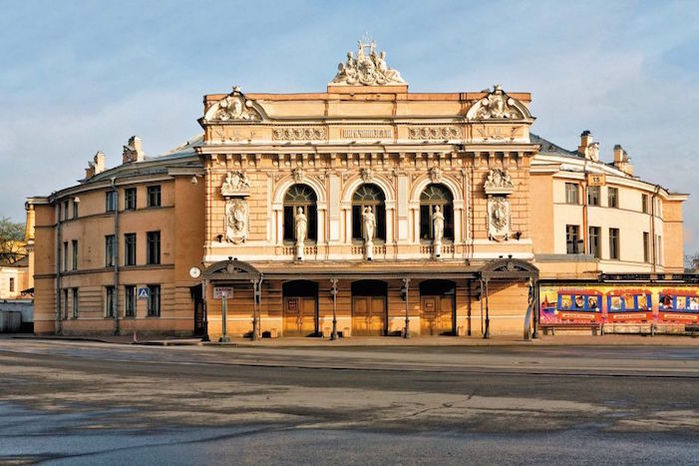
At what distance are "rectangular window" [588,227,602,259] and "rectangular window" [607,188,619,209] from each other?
2.28 metres

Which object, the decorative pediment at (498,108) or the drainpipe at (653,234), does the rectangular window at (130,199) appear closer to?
the decorative pediment at (498,108)

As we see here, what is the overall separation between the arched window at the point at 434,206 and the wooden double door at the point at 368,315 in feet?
13.0

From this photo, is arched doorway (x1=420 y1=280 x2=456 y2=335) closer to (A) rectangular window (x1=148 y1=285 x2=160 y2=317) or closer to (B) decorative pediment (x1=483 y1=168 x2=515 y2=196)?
(B) decorative pediment (x1=483 y1=168 x2=515 y2=196)

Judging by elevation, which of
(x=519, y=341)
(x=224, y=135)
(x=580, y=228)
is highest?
(x=224, y=135)

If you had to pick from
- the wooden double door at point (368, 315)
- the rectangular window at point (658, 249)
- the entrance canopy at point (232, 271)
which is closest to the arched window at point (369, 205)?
the wooden double door at point (368, 315)


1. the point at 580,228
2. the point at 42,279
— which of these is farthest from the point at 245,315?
the point at 580,228

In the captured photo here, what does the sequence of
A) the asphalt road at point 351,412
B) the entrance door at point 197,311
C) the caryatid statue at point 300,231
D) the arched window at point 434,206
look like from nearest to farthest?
the asphalt road at point 351,412
the caryatid statue at point 300,231
the arched window at point 434,206
the entrance door at point 197,311

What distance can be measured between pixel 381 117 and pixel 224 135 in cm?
792

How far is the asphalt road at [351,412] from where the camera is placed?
36.5 ft

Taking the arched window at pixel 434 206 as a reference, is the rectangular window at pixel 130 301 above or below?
below

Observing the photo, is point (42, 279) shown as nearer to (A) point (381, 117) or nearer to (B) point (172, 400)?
(A) point (381, 117)

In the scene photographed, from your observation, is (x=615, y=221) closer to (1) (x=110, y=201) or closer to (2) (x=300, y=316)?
(2) (x=300, y=316)

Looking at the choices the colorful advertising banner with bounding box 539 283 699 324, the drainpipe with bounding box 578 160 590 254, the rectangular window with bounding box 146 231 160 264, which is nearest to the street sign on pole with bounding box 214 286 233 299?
the rectangular window with bounding box 146 231 160 264

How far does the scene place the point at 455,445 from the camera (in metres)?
11.7
